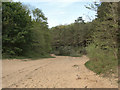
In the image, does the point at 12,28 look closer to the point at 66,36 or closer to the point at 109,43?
the point at 109,43

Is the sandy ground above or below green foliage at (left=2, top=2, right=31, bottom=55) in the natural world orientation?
below

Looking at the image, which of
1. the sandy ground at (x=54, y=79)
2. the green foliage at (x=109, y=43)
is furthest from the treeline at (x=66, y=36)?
the sandy ground at (x=54, y=79)

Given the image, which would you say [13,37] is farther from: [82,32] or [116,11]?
[82,32]

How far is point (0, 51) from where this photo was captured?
16.5 m

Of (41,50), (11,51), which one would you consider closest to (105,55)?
(11,51)

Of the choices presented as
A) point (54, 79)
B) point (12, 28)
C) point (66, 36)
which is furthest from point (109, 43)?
point (66, 36)

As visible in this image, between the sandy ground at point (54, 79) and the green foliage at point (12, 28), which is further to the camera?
the green foliage at point (12, 28)

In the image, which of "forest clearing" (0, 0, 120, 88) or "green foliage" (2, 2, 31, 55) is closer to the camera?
"forest clearing" (0, 0, 120, 88)

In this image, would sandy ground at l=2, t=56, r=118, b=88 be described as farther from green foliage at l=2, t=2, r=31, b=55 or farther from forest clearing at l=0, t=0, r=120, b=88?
green foliage at l=2, t=2, r=31, b=55

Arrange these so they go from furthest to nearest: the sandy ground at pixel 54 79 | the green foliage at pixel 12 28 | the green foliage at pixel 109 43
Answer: the green foliage at pixel 12 28, the green foliage at pixel 109 43, the sandy ground at pixel 54 79

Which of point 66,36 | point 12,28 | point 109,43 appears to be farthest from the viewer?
point 66,36

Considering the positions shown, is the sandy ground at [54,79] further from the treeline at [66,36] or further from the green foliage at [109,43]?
the treeline at [66,36]

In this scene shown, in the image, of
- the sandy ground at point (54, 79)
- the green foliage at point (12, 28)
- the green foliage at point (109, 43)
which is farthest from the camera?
the green foliage at point (12, 28)

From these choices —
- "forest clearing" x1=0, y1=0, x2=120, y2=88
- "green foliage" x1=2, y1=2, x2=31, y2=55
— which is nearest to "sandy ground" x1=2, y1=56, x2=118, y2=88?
"forest clearing" x1=0, y1=0, x2=120, y2=88
